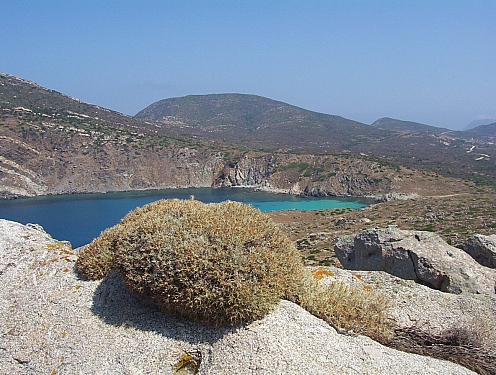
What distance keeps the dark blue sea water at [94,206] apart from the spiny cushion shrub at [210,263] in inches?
2051

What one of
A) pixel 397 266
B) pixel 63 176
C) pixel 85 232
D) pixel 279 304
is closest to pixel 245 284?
pixel 279 304

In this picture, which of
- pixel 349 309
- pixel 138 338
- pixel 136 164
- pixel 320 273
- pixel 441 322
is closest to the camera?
pixel 138 338

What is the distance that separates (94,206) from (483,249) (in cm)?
8323

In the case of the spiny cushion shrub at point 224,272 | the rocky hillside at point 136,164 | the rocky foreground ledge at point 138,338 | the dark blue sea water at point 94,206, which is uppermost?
the spiny cushion shrub at point 224,272

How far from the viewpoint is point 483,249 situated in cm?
1077

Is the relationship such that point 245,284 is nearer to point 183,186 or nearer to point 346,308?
point 346,308

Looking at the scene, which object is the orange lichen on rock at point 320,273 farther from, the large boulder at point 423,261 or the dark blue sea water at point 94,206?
the dark blue sea water at point 94,206

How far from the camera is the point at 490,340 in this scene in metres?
5.80

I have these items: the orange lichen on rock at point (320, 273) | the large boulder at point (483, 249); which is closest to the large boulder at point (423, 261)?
the large boulder at point (483, 249)

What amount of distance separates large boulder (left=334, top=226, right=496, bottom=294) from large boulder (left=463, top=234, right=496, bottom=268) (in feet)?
4.50

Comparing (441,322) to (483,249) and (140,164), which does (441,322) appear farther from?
(140,164)

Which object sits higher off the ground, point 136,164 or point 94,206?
point 136,164

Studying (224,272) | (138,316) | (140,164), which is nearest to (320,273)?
(224,272)

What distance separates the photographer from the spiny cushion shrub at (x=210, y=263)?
5.56m
